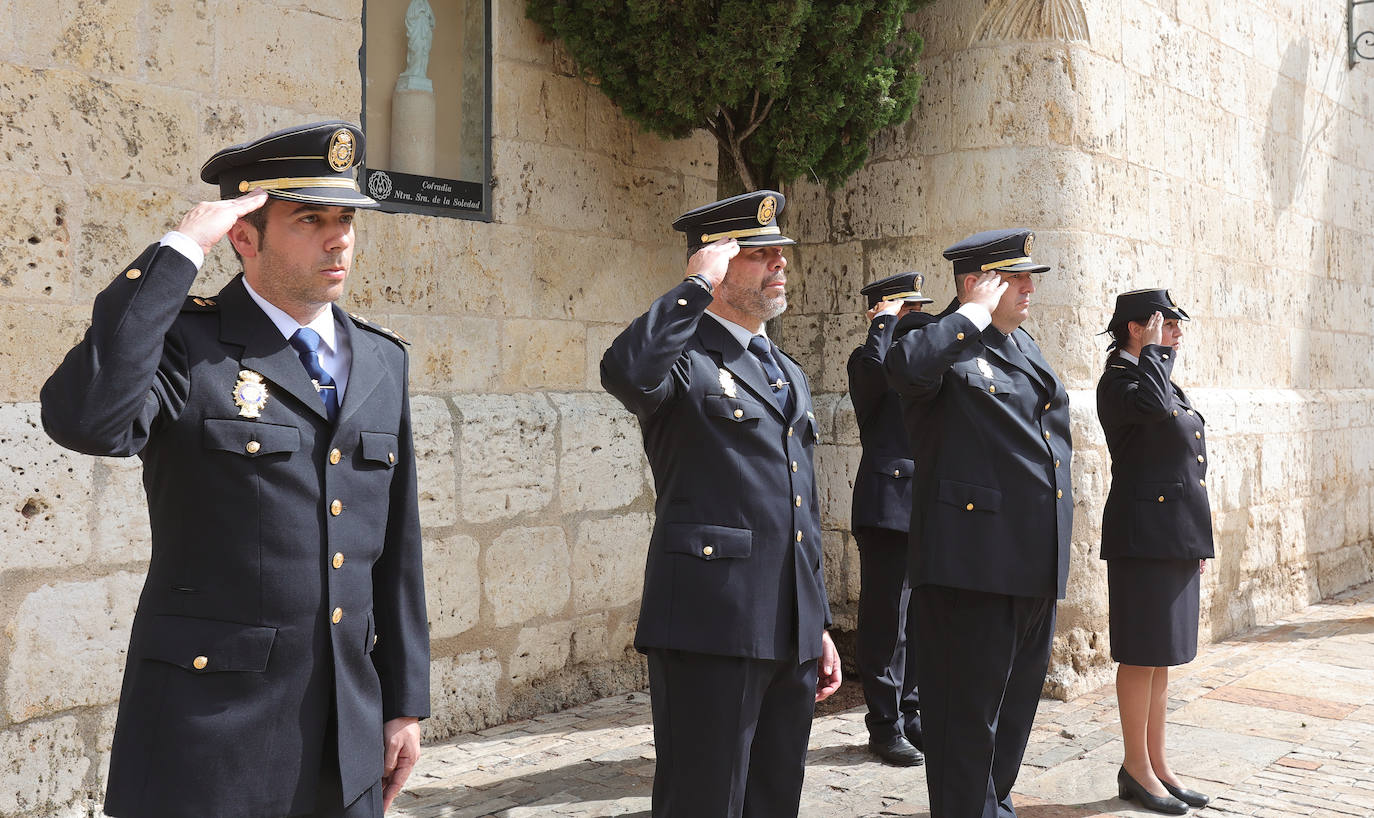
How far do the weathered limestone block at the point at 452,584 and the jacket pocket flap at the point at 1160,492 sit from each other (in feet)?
9.43

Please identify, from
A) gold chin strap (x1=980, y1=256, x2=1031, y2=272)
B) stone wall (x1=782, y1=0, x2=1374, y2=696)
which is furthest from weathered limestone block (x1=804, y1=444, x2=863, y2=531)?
gold chin strap (x1=980, y1=256, x2=1031, y2=272)

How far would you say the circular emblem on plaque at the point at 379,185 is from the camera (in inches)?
212

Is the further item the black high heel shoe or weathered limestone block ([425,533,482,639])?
weathered limestone block ([425,533,482,639])

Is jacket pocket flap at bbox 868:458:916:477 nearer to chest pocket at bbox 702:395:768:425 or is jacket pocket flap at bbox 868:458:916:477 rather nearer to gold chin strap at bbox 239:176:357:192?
chest pocket at bbox 702:395:768:425

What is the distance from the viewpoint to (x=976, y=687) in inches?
153

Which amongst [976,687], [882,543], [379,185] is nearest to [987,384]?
[976,687]

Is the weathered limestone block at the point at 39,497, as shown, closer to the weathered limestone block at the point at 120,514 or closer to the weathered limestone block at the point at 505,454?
the weathered limestone block at the point at 120,514

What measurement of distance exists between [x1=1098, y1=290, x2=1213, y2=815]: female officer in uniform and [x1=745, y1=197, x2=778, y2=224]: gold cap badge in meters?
2.05

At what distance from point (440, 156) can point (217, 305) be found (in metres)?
3.50

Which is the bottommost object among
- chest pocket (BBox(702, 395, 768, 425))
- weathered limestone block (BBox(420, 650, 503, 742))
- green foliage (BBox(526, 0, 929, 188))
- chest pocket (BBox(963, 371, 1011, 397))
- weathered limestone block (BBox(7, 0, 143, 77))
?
weathered limestone block (BBox(420, 650, 503, 742))

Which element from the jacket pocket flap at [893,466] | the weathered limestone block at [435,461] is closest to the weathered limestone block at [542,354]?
the weathered limestone block at [435,461]

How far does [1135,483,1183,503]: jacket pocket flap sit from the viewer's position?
4.86 metres

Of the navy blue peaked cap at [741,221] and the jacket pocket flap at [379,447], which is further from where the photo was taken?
the navy blue peaked cap at [741,221]

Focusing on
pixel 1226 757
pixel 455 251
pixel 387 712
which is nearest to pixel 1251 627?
pixel 1226 757
